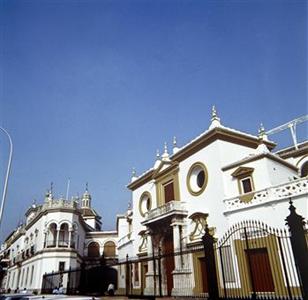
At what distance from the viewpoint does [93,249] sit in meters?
43.6

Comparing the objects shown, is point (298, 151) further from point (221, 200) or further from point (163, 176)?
point (163, 176)

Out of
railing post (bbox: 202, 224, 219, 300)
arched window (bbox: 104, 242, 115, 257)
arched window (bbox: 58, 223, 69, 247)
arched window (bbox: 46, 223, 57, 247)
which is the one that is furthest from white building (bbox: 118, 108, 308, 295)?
arched window (bbox: 104, 242, 115, 257)

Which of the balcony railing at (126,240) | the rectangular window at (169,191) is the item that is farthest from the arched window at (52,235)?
the rectangular window at (169,191)

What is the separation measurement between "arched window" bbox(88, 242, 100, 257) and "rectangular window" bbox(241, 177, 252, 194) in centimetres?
3082

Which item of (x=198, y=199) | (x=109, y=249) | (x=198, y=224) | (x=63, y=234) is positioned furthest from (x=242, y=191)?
(x=109, y=249)

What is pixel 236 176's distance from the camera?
62.1 feet

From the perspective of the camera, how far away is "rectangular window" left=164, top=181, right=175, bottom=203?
2446 centimetres

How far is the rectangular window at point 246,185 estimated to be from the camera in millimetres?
18375

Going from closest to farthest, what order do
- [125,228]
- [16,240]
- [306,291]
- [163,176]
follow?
[306,291], [163,176], [125,228], [16,240]

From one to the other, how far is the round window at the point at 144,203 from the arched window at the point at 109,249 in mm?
18822

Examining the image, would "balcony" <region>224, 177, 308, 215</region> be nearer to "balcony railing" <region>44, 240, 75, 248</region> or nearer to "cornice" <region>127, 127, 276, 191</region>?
"cornice" <region>127, 127, 276, 191</region>

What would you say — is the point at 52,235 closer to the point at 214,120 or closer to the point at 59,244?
the point at 59,244

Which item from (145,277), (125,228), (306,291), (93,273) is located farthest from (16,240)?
(306,291)

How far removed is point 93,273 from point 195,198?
8497 mm
